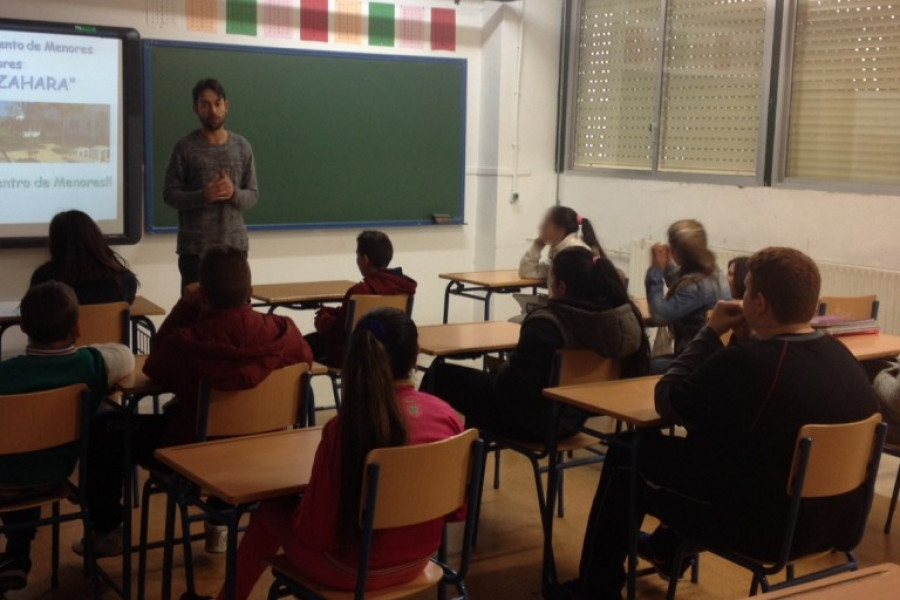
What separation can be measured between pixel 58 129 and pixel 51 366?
3281 millimetres

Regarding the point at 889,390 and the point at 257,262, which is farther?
the point at 257,262

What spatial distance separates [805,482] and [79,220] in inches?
111

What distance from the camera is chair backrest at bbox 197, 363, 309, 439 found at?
9.84 ft

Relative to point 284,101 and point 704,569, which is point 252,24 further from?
point 704,569

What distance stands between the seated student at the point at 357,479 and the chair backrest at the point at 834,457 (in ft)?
2.84

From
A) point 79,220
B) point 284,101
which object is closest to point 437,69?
point 284,101

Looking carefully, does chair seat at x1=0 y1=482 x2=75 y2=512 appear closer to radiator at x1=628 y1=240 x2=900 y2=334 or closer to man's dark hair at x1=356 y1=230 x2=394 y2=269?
man's dark hair at x1=356 y1=230 x2=394 y2=269

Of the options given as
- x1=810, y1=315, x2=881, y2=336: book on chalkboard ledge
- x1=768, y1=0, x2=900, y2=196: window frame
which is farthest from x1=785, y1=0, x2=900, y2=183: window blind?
x1=810, y1=315, x2=881, y2=336: book on chalkboard ledge

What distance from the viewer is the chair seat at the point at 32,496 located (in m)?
2.92

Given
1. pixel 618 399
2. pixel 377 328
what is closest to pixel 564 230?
pixel 618 399

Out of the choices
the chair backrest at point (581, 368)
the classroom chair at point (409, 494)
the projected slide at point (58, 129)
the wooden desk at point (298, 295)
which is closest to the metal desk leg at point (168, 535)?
the classroom chair at point (409, 494)

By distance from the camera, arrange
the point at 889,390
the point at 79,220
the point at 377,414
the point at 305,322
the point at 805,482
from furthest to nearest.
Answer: the point at 305,322 < the point at 79,220 < the point at 889,390 < the point at 805,482 < the point at 377,414

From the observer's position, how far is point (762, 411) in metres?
2.62

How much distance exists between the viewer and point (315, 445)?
2.63 metres
